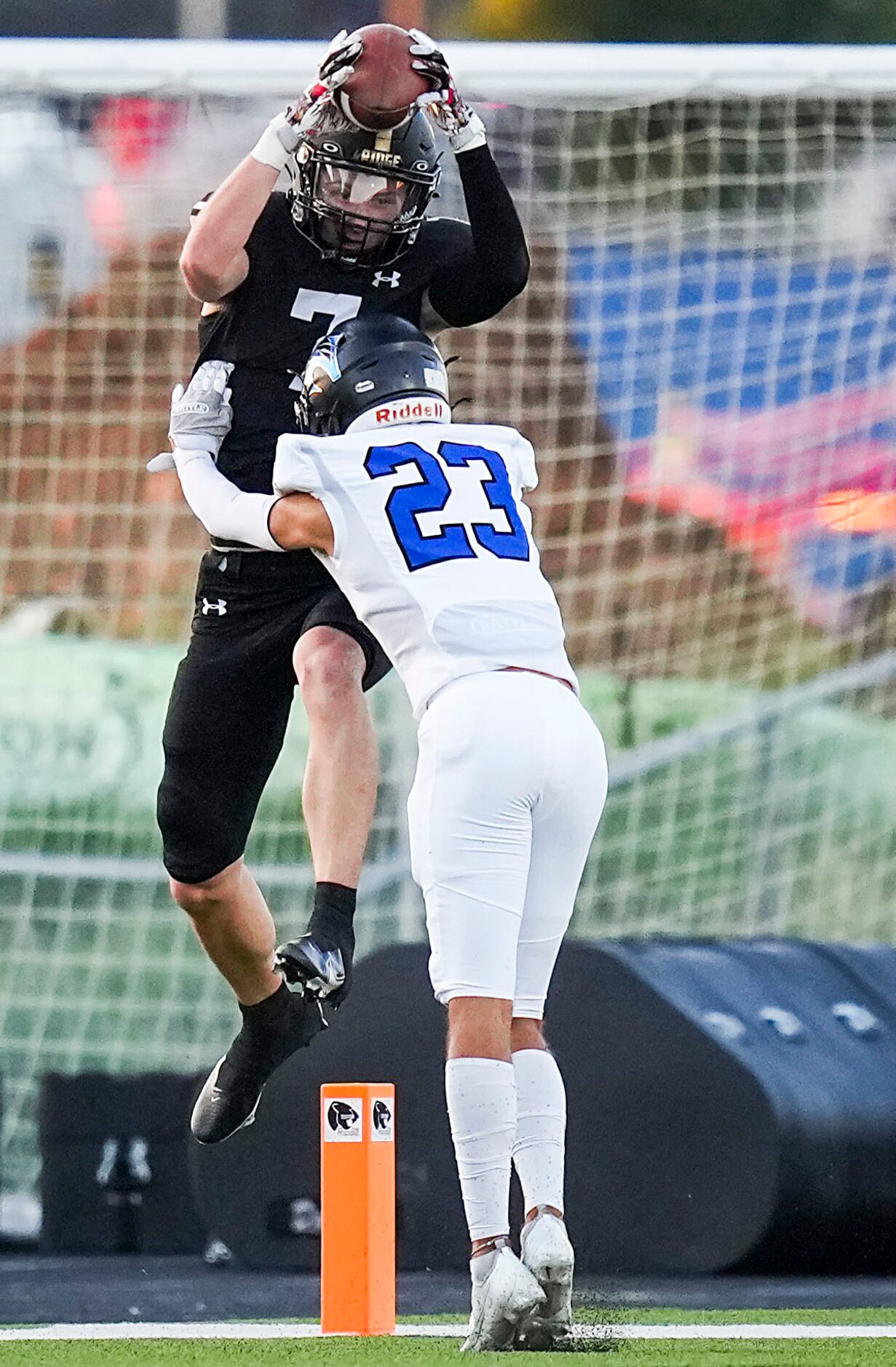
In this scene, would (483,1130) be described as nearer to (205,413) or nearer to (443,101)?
(205,413)

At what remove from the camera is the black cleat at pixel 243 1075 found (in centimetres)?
476

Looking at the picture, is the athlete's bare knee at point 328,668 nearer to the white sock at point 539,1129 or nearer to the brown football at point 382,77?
the white sock at point 539,1129

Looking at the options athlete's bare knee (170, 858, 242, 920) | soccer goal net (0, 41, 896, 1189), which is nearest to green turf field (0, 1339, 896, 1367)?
athlete's bare knee (170, 858, 242, 920)

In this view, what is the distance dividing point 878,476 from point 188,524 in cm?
212

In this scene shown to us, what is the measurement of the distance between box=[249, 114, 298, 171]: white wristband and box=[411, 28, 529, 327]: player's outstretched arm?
236 mm

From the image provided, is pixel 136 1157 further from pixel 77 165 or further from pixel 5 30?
pixel 5 30

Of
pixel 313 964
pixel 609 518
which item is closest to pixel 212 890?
pixel 313 964

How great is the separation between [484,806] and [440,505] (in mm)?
505

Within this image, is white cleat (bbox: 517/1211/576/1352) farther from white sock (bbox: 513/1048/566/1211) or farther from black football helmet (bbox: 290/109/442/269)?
black football helmet (bbox: 290/109/442/269)

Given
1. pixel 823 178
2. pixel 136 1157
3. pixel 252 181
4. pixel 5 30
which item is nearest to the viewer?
pixel 252 181

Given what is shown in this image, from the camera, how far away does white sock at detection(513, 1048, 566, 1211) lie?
4141 millimetres

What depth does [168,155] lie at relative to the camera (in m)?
7.55

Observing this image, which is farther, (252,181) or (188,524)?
(188,524)

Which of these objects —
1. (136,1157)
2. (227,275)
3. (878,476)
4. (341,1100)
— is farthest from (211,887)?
(878,476)
